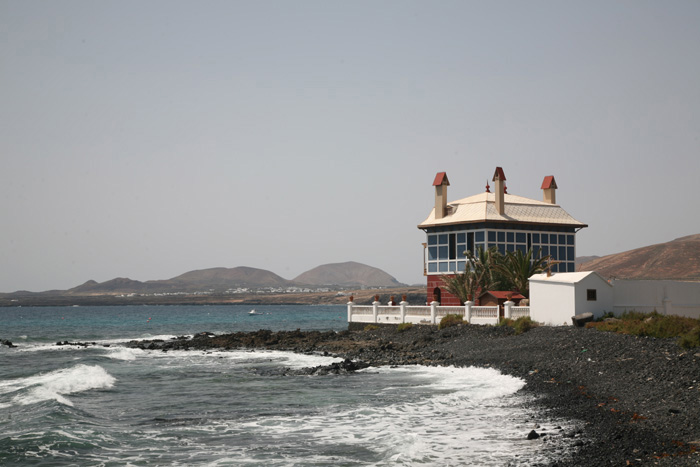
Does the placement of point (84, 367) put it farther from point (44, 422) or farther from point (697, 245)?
point (697, 245)

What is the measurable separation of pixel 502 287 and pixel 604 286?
10393 millimetres

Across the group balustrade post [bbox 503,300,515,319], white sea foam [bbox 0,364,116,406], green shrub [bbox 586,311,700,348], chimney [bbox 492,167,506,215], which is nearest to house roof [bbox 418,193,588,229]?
chimney [bbox 492,167,506,215]

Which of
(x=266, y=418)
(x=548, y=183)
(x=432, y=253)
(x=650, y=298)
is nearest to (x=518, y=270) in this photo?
(x=432, y=253)

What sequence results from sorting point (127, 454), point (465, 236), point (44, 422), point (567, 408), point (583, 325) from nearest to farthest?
point (127, 454), point (567, 408), point (44, 422), point (583, 325), point (465, 236)

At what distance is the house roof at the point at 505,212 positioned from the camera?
46.7 metres

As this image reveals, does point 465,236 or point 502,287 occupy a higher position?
point 465,236

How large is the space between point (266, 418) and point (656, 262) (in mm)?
163644

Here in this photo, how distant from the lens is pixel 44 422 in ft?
65.0

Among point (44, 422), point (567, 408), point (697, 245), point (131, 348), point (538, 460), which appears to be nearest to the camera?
point (538, 460)

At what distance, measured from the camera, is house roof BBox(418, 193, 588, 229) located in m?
46.7

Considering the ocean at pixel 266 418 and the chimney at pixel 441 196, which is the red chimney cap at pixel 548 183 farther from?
→ the ocean at pixel 266 418

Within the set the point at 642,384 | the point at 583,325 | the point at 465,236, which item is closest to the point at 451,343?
the point at 583,325

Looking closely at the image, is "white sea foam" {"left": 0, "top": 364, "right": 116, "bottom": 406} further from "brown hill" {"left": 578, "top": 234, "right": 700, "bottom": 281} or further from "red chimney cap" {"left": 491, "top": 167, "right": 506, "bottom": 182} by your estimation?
"brown hill" {"left": 578, "top": 234, "right": 700, "bottom": 281}

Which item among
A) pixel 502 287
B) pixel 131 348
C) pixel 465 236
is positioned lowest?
pixel 131 348
